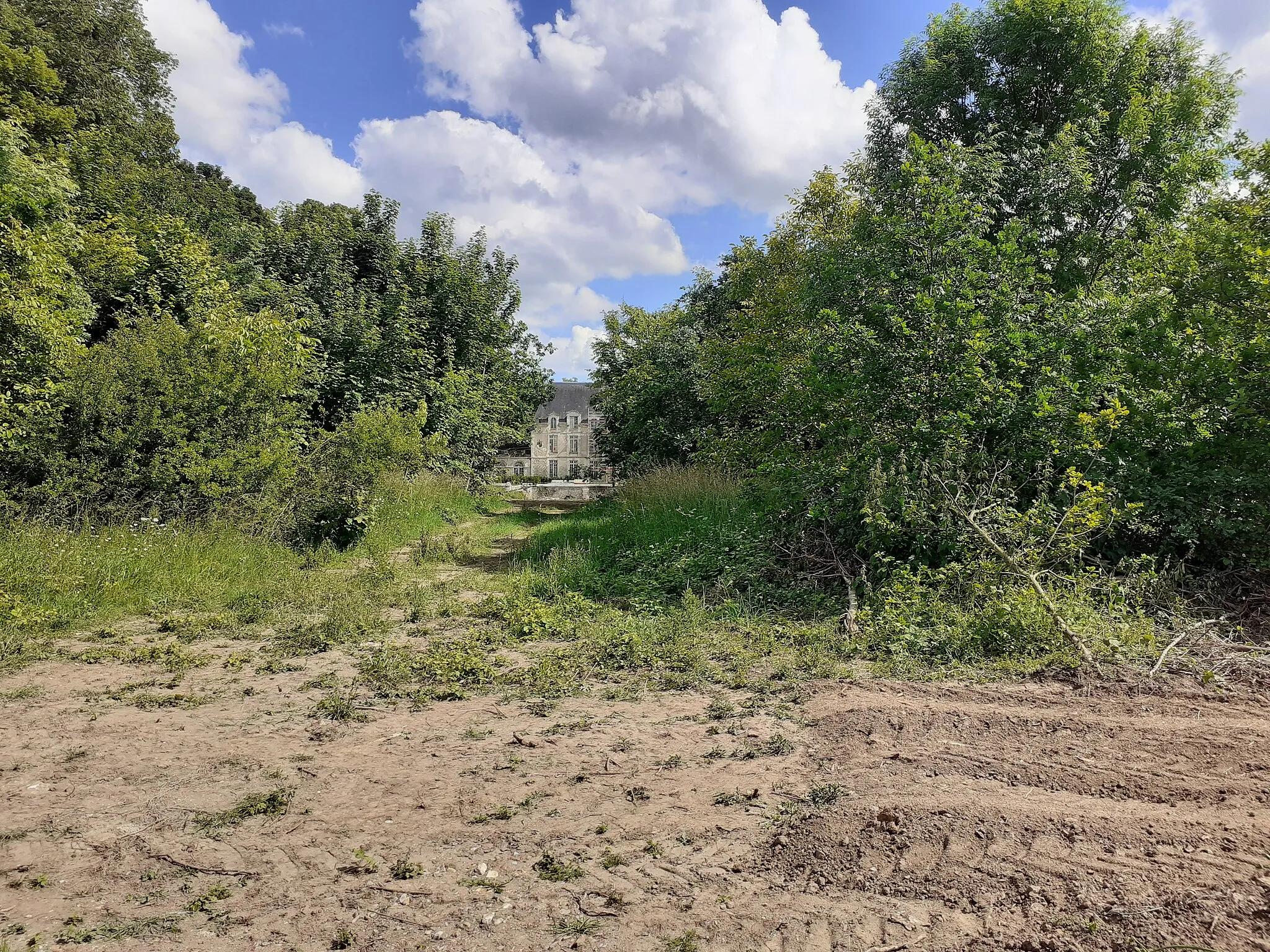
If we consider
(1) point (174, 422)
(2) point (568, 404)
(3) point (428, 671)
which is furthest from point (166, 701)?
(2) point (568, 404)

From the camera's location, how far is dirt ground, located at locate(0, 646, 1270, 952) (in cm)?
218

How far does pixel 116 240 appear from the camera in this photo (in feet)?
38.1

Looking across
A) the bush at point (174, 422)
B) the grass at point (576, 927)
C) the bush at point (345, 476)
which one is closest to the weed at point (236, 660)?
the bush at point (174, 422)

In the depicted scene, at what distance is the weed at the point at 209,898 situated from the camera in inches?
91.6

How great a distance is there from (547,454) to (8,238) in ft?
166

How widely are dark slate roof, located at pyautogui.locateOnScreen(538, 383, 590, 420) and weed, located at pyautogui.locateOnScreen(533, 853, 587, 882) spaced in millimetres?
54093

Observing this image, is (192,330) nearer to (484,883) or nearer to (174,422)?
(174,422)

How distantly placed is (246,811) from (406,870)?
0.93 metres

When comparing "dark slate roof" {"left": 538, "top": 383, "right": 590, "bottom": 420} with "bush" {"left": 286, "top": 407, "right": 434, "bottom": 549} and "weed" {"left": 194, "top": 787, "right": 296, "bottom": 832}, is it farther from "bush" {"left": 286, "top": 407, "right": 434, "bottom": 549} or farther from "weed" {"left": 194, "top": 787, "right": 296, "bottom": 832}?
"weed" {"left": 194, "top": 787, "right": 296, "bottom": 832}

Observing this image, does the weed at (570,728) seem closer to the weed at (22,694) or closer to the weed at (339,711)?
the weed at (339,711)

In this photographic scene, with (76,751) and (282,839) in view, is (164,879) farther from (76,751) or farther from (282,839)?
(76,751)

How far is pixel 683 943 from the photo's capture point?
83.3 inches

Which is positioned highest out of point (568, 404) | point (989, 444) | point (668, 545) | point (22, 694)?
point (568, 404)

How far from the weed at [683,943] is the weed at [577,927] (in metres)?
0.23
